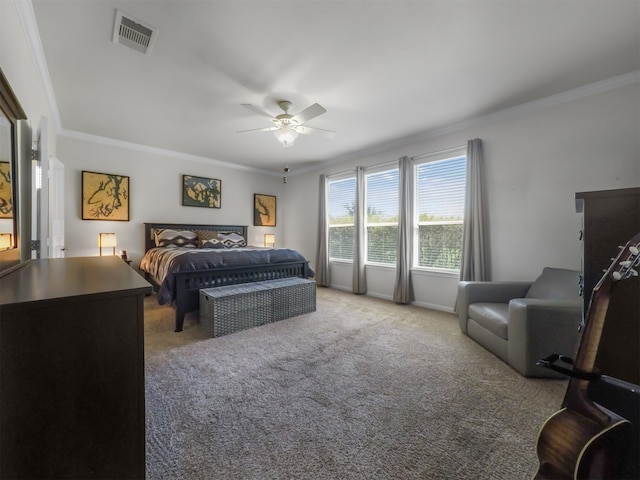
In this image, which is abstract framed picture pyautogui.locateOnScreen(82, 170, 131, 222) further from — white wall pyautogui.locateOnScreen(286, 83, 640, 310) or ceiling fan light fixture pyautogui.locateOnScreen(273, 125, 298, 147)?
white wall pyautogui.locateOnScreen(286, 83, 640, 310)

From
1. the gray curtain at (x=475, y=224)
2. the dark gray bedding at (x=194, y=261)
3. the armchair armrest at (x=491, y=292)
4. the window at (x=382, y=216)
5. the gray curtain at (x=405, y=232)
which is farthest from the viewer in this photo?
the window at (x=382, y=216)

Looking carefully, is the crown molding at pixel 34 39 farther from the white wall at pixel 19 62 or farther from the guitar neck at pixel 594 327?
the guitar neck at pixel 594 327

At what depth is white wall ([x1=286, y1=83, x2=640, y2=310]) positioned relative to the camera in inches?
100.0

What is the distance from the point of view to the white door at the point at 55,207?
2.81m

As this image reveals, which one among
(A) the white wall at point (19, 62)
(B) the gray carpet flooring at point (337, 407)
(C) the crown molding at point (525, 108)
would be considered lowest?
(B) the gray carpet flooring at point (337, 407)

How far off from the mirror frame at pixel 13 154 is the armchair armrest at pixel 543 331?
3.19 meters

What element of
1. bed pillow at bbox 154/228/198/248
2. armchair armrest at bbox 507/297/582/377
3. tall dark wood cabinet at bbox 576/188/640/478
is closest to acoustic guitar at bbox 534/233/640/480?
tall dark wood cabinet at bbox 576/188/640/478

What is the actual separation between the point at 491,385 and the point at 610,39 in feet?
9.35

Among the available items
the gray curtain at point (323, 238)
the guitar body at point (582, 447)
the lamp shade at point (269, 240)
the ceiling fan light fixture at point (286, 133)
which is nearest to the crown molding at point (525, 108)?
the gray curtain at point (323, 238)

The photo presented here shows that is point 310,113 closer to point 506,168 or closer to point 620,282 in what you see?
point 506,168

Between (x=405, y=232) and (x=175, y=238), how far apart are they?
396cm

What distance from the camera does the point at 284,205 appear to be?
659cm

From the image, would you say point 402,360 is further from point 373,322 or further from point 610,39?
point 610,39

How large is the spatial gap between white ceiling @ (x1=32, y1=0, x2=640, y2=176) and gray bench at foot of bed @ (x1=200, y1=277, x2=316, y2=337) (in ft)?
7.27
